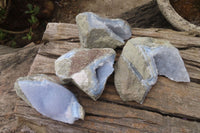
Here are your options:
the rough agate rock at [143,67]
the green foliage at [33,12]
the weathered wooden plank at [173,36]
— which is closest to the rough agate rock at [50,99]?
the rough agate rock at [143,67]

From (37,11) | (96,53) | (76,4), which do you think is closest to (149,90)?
(96,53)

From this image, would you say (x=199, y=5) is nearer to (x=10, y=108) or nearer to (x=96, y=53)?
(x=96, y=53)

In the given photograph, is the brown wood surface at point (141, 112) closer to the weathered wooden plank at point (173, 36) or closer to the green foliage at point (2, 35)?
the weathered wooden plank at point (173, 36)

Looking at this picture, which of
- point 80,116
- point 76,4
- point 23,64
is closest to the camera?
point 80,116

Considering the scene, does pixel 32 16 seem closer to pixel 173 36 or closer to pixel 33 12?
pixel 33 12

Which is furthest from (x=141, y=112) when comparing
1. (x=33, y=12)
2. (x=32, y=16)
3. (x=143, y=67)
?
(x=33, y=12)

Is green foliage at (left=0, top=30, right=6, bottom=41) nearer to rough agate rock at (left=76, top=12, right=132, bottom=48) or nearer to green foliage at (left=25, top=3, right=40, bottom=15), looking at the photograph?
green foliage at (left=25, top=3, right=40, bottom=15)
